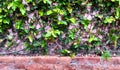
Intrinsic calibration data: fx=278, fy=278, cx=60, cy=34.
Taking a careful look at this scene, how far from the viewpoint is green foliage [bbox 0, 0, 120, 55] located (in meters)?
3.30

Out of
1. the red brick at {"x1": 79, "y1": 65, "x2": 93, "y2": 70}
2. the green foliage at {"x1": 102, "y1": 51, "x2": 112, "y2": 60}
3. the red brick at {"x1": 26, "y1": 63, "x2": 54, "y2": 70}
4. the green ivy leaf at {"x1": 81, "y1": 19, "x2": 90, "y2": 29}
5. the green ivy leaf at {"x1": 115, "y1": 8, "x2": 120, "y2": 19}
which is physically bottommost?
the red brick at {"x1": 79, "y1": 65, "x2": 93, "y2": 70}

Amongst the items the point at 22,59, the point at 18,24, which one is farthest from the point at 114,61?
the point at 18,24

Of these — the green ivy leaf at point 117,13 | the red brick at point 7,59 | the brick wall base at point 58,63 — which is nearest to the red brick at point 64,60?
the brick wall base at point 58,63

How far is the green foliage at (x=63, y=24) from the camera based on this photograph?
3.30 m

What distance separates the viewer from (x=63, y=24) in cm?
335

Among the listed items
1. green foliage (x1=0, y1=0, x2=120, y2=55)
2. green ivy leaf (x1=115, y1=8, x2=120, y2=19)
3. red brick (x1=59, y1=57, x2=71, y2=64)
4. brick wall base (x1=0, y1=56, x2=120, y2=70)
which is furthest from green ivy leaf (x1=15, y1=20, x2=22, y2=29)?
green ivy leaf (x1=115, y1=8, x2=120, y2=19)

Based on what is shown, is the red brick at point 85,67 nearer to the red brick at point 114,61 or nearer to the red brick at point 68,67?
the red brick at point 68,67

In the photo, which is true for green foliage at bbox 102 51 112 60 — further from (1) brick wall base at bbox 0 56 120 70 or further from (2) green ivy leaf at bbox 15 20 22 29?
(2) green ivy leaf at bbox 15 20 22 29

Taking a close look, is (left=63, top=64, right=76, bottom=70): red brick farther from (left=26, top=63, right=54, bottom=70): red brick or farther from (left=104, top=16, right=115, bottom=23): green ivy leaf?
(left=104, top=16, right=115, bottom=23): green ivy leaf

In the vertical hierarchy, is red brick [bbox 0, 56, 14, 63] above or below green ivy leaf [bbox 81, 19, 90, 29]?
below

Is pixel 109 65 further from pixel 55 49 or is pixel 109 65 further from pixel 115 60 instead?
pixel 55 49

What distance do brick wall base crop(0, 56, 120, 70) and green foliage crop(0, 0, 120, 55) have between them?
0.10 metres

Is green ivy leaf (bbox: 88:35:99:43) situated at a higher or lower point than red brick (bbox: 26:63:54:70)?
higher

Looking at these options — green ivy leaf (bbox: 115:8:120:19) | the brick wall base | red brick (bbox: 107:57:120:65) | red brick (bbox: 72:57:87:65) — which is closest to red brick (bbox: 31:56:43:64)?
the brick wall base
